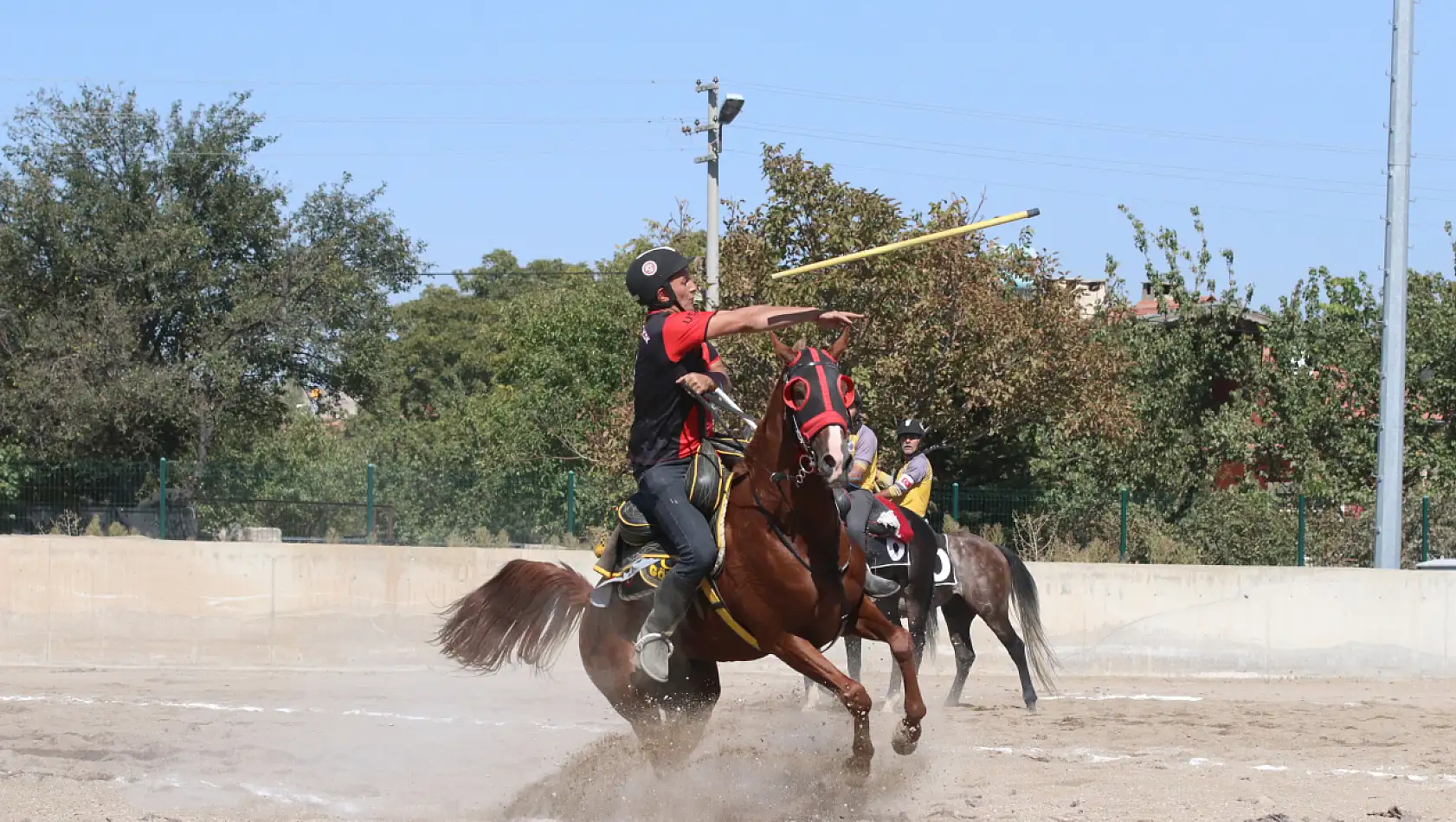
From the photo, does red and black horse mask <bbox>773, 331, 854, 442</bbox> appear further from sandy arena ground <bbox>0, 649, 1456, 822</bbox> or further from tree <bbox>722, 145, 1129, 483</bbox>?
tree <bbox>722, 145, 1129, 483</bbox>

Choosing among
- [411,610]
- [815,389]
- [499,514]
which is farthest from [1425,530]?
[815,389]

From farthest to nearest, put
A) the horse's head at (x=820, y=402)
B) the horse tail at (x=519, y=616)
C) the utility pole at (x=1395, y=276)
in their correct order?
the utility pole at (x=1395, y=276), the horse tail at (x=519, y=616), the horse's head at (x=820, y=402)

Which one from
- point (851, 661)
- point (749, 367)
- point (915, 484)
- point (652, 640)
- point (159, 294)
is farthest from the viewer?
point (159, 294)

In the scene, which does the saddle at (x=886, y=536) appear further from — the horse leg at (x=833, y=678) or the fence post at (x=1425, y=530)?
the fence post at (x=1425, y=530)

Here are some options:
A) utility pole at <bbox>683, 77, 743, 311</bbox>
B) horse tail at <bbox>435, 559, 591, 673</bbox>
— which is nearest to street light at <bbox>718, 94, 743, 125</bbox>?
utility pole at <bbox>683, 77, 743, 311</bbox>

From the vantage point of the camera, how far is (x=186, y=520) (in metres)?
16.1

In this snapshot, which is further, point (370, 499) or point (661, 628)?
point (370, 499)

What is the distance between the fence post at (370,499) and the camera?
16011 millimetres

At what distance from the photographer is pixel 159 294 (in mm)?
24859

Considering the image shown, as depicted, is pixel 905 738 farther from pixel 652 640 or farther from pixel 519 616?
pixel 519 616

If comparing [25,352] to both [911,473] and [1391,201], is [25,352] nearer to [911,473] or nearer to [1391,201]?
[911,473]

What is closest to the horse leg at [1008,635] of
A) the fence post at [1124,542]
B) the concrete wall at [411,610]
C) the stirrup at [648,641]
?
the concrete wall at [411,610]

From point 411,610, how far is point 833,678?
8.33 meters

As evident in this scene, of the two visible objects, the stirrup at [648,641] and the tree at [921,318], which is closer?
the stirrup at [648,641]
